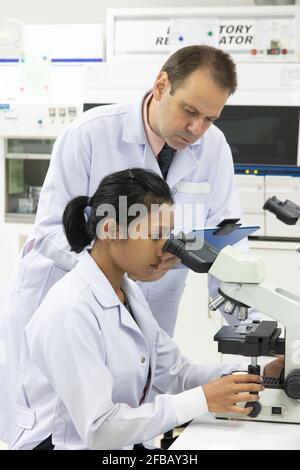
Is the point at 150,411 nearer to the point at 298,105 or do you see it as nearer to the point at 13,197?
the point at 298,105

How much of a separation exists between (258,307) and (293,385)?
174mm

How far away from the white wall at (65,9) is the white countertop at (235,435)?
3289mm

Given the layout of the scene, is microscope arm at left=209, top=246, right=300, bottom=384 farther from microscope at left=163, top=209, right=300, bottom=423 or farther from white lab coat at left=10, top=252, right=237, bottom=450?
white lab coat at left=10, top=252, right=237, bottom=450

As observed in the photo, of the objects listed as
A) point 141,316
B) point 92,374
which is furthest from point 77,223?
point 92,374

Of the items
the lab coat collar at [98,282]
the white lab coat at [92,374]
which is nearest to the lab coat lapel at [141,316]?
the white lab coat at [92,374]

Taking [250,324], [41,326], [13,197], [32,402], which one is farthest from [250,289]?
[13,197]

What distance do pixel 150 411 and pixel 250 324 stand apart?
13.8 inches

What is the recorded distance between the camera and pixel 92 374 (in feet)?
4.26

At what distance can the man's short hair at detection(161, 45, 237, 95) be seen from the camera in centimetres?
170

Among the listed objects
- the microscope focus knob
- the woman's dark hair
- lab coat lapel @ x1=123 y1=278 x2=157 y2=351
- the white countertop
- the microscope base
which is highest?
the woman's dark hair

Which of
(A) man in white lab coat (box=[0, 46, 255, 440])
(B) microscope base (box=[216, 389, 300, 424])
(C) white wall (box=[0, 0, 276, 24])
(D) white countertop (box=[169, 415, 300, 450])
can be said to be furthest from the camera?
(C) white wall (box=[0, 0, 276, 24])

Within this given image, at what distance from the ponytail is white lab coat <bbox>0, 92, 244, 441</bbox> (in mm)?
292

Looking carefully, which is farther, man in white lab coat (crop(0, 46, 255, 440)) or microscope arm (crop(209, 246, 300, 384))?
man in white lab coat (crop(0, 46, 255, 440))

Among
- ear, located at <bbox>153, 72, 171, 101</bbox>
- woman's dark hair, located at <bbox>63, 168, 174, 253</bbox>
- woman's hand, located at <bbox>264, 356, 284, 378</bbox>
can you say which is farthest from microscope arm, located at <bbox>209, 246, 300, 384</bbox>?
ear, located at <bbox>153, 72, 171, 101</bbox>
